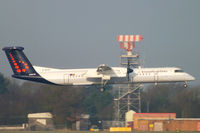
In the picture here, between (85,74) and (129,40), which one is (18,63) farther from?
(129,40)

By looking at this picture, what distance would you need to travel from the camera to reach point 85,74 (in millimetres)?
42156

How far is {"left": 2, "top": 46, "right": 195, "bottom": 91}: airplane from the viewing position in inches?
1661

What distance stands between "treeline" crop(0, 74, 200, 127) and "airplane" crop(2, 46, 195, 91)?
8.52 feet

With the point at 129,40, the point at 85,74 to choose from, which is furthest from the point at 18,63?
the point at 129,40

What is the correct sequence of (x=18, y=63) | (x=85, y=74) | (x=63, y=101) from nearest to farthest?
(x=85, y=74) < (x=18, y=63) < (x=63, y=101)

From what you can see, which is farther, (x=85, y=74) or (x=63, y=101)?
(x=63, y=101)

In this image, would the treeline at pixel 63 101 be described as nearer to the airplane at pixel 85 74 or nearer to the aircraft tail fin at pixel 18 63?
the airplane at pixel 85 74

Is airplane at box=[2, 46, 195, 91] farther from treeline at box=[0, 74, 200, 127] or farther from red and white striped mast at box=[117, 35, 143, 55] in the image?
red and white striped mast at box=[117, 35, 143, 55]

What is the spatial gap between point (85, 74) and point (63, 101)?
25.4 feet

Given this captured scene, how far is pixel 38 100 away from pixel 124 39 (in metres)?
14.1

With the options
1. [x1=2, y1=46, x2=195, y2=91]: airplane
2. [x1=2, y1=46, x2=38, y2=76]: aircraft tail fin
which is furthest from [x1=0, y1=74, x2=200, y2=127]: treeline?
[x1=2, y1=46, x2=38, y2=76]: aircraft tail fin

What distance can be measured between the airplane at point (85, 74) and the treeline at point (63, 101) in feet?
8.52

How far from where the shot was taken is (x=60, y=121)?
48469mm

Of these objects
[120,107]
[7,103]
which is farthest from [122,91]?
[7,103]
